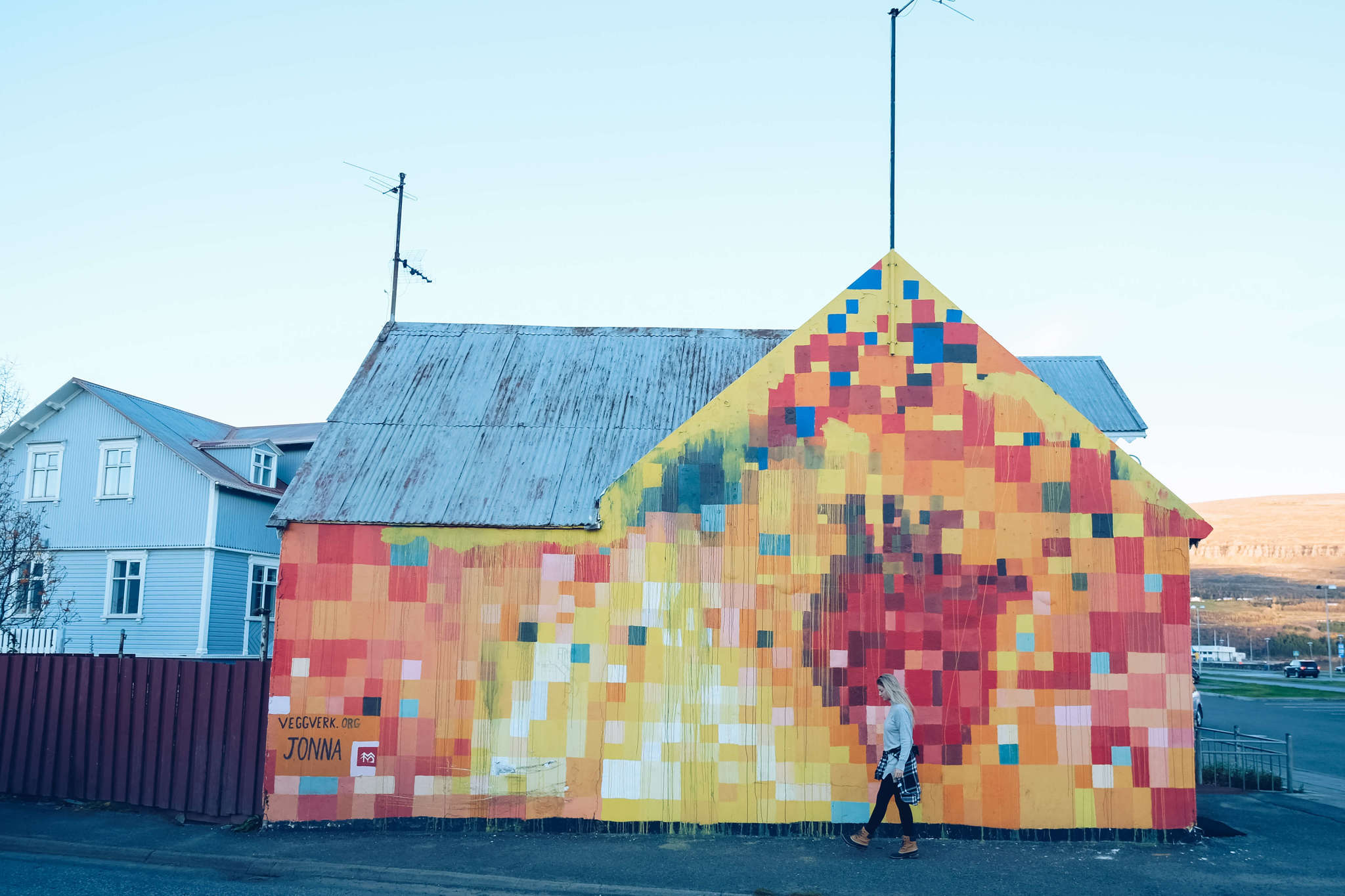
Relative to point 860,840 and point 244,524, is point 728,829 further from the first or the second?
point 244,524

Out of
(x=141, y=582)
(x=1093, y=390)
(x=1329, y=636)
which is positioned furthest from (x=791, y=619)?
(x=1329, y=636)

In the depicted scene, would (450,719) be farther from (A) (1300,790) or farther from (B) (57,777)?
(A) (1300,790)

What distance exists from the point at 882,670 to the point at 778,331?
6612mm

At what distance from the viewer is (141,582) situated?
82.0 ft

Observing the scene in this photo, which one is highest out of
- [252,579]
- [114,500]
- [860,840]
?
[114,500]

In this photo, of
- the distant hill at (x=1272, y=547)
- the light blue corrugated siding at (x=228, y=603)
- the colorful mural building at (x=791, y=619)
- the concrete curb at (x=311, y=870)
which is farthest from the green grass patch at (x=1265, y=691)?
the distant hill at (x=1272, y=547)

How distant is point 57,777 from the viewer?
11.9 meters

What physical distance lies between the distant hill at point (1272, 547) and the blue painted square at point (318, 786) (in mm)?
105920

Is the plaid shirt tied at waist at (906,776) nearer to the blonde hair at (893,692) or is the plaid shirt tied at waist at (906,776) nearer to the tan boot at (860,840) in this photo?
the blonde hair at (893,692)

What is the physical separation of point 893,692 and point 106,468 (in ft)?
80.9

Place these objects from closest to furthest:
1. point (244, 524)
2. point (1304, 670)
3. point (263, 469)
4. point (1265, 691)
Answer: point (244, 524), point (263, 469), point (1265, 691), point (1304, 670)

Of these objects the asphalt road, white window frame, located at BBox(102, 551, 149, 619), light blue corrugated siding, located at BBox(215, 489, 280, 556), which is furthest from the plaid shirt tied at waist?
white window frame, located at BBox(102, 551, 149, 619)

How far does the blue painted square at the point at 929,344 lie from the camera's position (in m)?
10.9

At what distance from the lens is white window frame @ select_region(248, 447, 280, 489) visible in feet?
87.7
